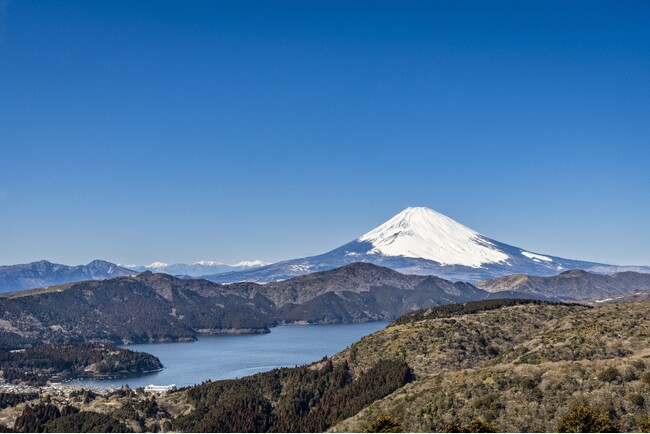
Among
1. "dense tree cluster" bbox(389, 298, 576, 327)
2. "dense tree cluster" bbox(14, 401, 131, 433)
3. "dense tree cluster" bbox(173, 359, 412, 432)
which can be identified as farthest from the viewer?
"dense tree cluster" bbox(389, 298, 576, 327)

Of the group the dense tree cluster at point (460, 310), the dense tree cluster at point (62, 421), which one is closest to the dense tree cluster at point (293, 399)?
the dense tree cluster at point (62, 421)

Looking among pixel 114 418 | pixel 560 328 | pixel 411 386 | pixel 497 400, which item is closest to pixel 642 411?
pixel 497 400

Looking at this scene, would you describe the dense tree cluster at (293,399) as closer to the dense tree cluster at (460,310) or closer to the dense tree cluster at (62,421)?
Result: the dense tree cluster at (62,421)

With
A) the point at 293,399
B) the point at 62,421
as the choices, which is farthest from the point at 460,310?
the point at 62,421

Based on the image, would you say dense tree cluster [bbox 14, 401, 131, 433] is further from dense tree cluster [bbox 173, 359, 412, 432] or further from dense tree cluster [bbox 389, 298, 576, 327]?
dense tree cluster [bbox 389, 298, 576, 327]

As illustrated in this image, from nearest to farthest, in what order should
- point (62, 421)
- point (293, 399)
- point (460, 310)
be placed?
point (62, 421)
point (293, 399)
point (460, 310)

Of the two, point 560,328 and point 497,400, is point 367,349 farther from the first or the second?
point 497,400

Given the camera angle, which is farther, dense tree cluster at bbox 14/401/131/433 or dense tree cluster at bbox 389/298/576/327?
dense tree cluster at bbox 389/298/576/327

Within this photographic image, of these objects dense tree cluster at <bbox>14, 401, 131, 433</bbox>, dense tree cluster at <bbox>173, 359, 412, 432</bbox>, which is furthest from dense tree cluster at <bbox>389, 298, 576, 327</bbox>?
dense tree cluster at <bbox>14, 401, 131, 433</bbox>

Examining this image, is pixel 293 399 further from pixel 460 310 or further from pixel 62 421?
pixel 460 310

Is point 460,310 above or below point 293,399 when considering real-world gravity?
above
